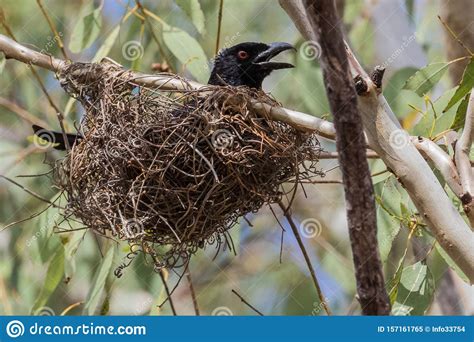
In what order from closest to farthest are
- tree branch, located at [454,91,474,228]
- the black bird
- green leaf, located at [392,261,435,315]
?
tree branch, located at [454,91,474,228] → green leaf, located at [392,261,435,315] → the black bird

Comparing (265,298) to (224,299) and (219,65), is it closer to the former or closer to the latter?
(224,299)

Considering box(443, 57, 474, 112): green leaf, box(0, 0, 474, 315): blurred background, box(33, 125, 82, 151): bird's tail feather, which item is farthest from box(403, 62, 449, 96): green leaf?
box(33, 125, 82, 151): bird's tail feather

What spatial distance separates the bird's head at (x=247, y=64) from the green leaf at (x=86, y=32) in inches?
38.4

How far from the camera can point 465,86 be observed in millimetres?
5191

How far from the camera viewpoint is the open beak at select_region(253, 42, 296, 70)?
5520mm

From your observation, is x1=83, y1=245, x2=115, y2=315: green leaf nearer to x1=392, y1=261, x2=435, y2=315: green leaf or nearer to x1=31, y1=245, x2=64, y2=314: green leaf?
x1=31, y1=245, x2=64, y2=314: green leaf

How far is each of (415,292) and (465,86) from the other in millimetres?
1258

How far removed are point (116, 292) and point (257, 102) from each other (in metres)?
3.34

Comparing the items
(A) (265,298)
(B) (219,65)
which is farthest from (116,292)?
(B) (219,65)

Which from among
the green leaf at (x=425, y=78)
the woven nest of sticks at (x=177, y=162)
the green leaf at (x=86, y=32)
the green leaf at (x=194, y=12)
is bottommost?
the woven nest of sticks at (x=177, y=162)

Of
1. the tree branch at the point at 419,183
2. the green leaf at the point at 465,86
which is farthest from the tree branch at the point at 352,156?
the green leaf at the point at 465,86

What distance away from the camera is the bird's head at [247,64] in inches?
222

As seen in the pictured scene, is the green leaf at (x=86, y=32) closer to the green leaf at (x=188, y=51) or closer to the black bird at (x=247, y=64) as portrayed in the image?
the green leaf at (x=188, y=51)

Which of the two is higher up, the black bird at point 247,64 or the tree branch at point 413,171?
the black bird at point 247,64
